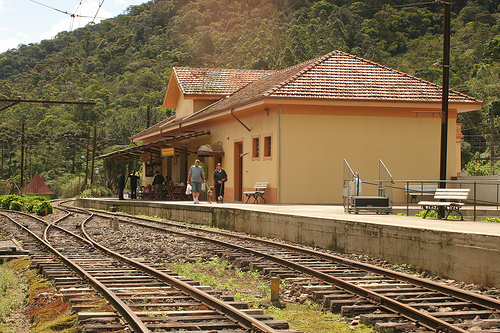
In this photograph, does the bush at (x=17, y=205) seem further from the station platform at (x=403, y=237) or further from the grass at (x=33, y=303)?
the grass at (x=33, y=303)

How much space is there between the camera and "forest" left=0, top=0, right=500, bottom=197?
67.1 m

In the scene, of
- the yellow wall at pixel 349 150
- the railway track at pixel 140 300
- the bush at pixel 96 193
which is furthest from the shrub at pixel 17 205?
the railway track at pixel 140 300

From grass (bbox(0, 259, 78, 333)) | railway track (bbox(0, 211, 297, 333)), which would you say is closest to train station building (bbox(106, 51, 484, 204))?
railway track (bbox(0, 211, 297, 333))

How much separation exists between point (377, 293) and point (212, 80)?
28395 millimetres

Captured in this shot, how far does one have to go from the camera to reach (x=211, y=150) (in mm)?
27609

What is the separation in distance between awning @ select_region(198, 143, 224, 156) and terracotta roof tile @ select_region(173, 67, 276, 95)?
5724 millimetres

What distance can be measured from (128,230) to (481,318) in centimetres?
1330

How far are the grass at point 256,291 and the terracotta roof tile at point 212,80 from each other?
897 inches

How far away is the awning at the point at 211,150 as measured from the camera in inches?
1076

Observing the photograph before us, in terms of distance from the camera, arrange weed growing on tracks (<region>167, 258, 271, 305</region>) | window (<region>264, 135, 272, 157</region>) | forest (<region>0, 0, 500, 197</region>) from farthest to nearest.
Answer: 1. forest (<region>0, 0, 500, 197</region>)
2. window (<region>264, 135, 272, 157</region>)
3. weed growing on tracks (<region>167, 258, 271, 305</region>)

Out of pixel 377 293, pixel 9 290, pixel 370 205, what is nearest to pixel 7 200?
pixel 370 205

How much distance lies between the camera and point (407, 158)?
24.0m

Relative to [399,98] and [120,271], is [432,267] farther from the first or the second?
[399,98]

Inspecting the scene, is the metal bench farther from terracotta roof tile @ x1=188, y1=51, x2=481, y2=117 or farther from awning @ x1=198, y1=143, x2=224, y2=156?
awning @ x1=198, y1=143, x2=224, y2=156
